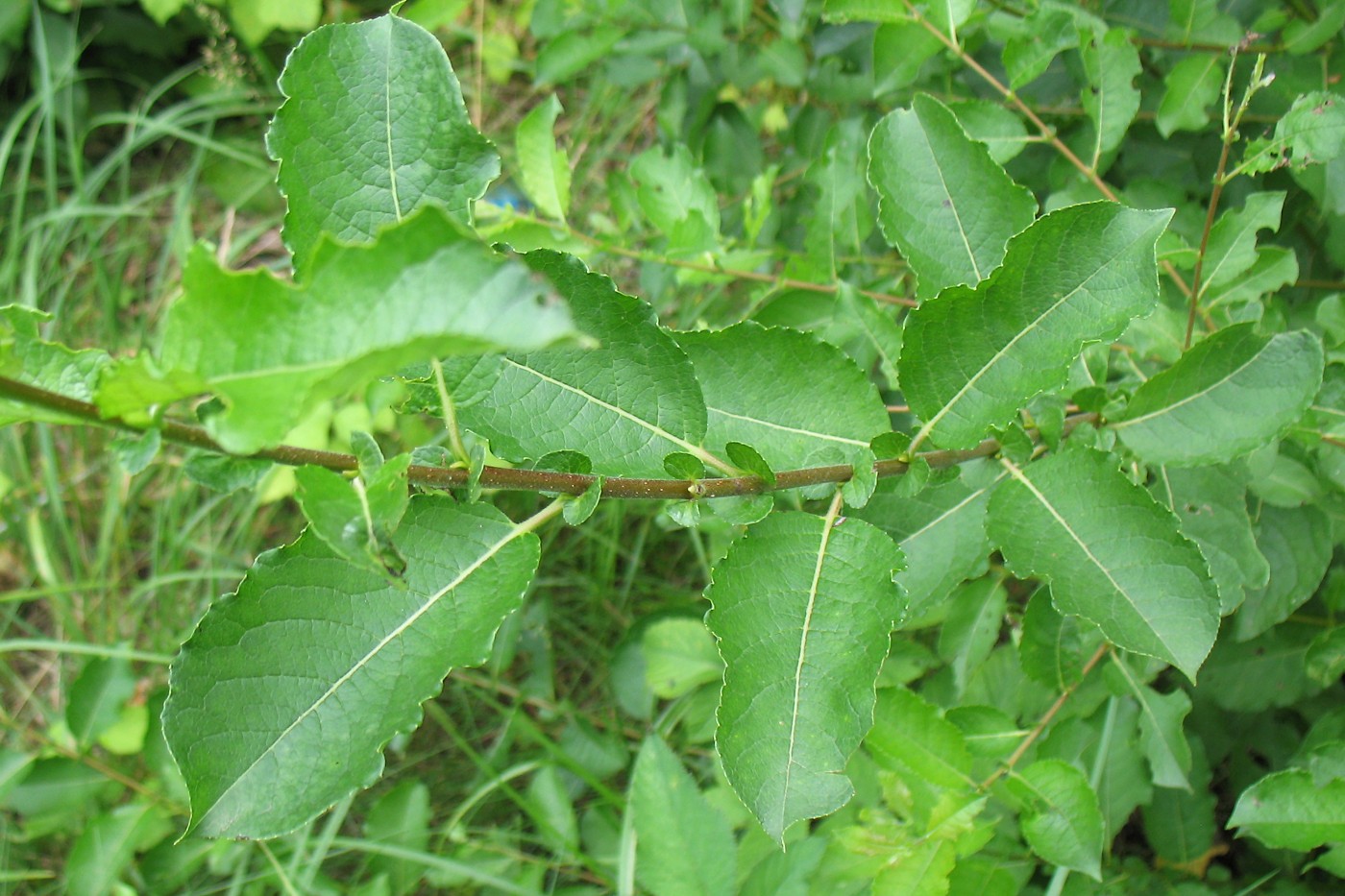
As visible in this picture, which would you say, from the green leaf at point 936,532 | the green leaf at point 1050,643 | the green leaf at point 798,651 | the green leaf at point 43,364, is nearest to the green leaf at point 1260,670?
the green leaf at point 1050,643

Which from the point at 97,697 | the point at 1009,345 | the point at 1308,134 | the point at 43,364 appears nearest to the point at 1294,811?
the point at 1009,345

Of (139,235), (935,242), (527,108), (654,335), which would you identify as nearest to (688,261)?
(935,242)

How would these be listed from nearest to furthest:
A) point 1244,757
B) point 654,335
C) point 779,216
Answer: point 654,335 → point 1244,757 → point 779,216

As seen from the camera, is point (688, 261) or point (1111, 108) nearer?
point (1111, 108)

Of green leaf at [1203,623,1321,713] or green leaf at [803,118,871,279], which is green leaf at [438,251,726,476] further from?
green leaf at [1203,623,1321,713]

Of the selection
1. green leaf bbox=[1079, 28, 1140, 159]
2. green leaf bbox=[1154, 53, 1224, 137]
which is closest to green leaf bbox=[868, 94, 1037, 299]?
green leaf bbox=[1079, 28, 1140, 159]

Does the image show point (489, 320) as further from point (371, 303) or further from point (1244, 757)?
point (1244, 757)

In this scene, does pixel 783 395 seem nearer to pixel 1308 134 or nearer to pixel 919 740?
pixel 919 740
